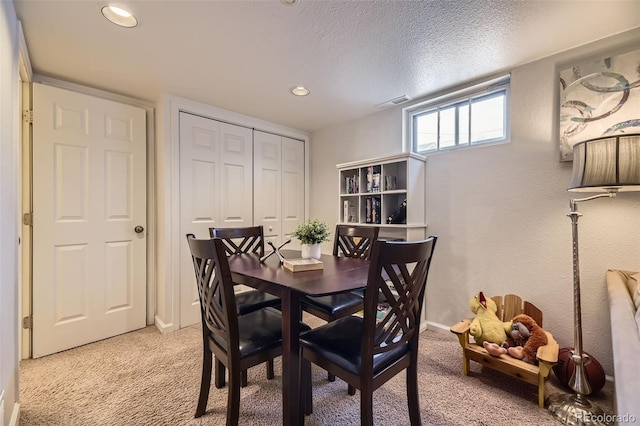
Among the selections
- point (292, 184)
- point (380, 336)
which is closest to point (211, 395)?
point (380, 336)

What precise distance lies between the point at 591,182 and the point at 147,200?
3.35 m

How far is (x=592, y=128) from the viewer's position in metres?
1.83

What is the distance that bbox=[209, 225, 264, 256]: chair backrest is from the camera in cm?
225

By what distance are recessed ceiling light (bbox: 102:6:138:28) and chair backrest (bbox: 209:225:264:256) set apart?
138cm

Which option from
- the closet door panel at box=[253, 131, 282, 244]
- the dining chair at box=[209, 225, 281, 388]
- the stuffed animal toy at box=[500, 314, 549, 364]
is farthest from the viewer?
the closet door panel at box=[253, 131, 282, 244]

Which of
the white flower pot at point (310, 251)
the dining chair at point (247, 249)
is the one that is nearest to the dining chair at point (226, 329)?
the dining chair at point (247, 249)

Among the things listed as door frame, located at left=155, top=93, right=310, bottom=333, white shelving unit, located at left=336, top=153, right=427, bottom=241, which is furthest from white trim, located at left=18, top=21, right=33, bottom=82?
white shelving unit, located at left=336, top=153, right=427, bottom=241

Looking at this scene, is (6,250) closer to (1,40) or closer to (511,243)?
(1,40)

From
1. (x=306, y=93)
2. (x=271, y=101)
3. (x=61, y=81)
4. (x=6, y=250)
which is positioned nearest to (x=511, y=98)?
(x=306, y=93)

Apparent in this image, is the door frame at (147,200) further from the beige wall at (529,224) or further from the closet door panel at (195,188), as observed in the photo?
the beige wall at (529,224)

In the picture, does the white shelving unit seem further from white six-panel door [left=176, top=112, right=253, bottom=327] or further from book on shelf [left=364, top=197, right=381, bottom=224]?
white six-panel door [left=176, top=112, right=253, bottom=327]

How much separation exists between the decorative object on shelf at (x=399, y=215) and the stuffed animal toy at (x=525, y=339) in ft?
3.77

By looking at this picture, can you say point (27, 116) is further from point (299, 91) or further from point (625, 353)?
point (625, 353)

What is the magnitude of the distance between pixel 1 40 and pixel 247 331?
1757 mm
